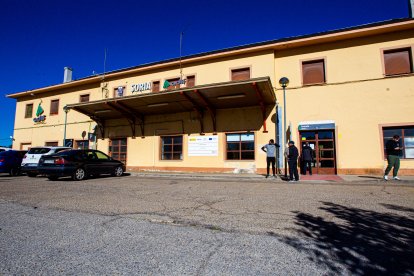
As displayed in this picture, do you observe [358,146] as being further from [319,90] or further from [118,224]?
[118,224]

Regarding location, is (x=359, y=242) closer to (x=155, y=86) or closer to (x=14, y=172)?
(x=155, y=86)

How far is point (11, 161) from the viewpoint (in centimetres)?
1355

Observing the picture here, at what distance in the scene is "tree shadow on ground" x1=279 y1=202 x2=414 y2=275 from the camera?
2385mm

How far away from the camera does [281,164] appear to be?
1351cm

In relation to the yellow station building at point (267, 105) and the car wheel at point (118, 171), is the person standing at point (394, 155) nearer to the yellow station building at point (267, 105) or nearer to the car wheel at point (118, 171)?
the yellow station building at point (267, 105)

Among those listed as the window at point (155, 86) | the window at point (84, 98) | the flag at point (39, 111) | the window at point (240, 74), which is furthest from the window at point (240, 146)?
the flag at point (39, 111)

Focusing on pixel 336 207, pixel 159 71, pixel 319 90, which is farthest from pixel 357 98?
pixel 159 71

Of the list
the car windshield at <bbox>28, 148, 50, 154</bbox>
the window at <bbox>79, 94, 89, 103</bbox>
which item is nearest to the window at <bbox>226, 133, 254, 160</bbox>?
the car windshield at <bbox>28, 148, 50, 154</bbox>

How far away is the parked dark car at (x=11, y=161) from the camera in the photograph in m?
13.2

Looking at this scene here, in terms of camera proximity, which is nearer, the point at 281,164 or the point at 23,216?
the point at 23,216

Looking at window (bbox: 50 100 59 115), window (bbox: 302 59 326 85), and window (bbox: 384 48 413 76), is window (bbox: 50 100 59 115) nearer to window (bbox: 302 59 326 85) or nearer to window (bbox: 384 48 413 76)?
window (bbox: 302 59 326 85)

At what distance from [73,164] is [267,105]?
10.3 metres

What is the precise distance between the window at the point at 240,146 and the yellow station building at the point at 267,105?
0.20 feet

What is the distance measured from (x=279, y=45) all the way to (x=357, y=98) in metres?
5.00
